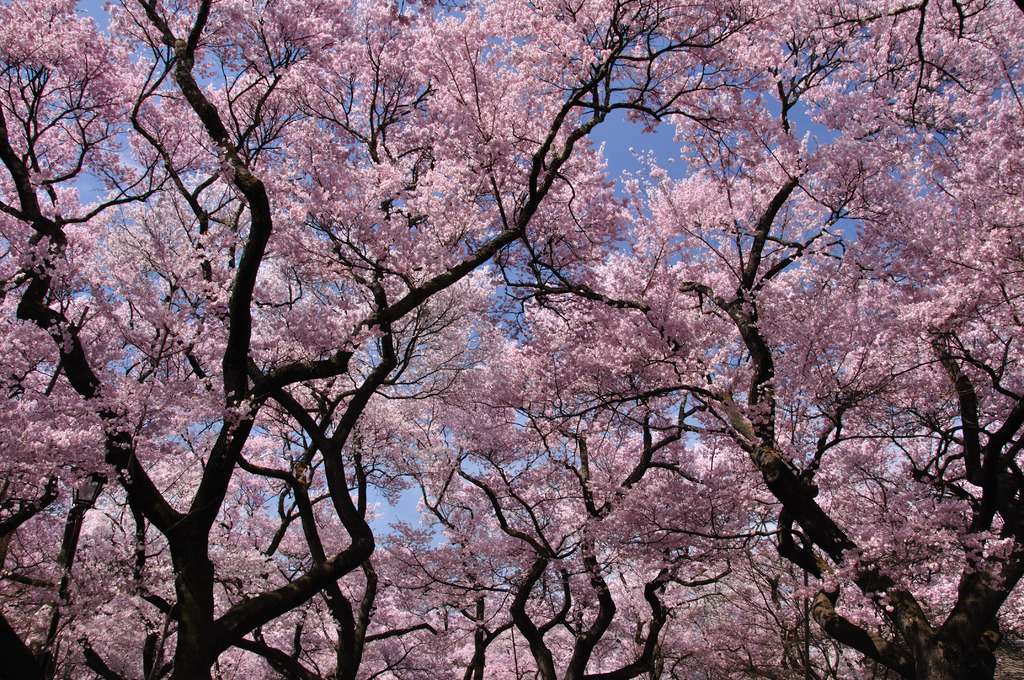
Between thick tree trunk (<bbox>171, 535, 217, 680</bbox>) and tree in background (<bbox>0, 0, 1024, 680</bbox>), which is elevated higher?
tree in background (<bbox>0, 0, 1024, 680</bbox>)

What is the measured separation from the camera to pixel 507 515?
15.1m

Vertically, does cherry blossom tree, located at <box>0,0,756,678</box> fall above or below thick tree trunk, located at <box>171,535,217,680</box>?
above

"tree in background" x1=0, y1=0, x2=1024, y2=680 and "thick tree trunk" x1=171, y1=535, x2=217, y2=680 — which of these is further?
"tree in background" x1=0, y1=0, x2=1024, y2=680

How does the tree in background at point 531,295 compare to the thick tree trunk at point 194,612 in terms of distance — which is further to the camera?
the tree in background at point 531,295

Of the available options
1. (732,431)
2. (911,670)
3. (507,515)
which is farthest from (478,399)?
(911,670)

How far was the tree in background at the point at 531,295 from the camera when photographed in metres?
5.32

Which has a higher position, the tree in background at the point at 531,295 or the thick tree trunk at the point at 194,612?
the tree in background at the point at 531,295

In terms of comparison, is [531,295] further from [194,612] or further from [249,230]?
[194,612]

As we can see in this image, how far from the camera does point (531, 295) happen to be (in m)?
8.75

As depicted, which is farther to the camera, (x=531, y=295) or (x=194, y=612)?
(x=531, y=295)

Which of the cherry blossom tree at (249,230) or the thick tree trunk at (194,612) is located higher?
the cherry blossom tree at (249,230)

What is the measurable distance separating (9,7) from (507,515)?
13.2 meters

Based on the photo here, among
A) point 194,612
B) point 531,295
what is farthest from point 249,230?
point 531,295

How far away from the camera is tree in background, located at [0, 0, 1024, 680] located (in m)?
5.32
